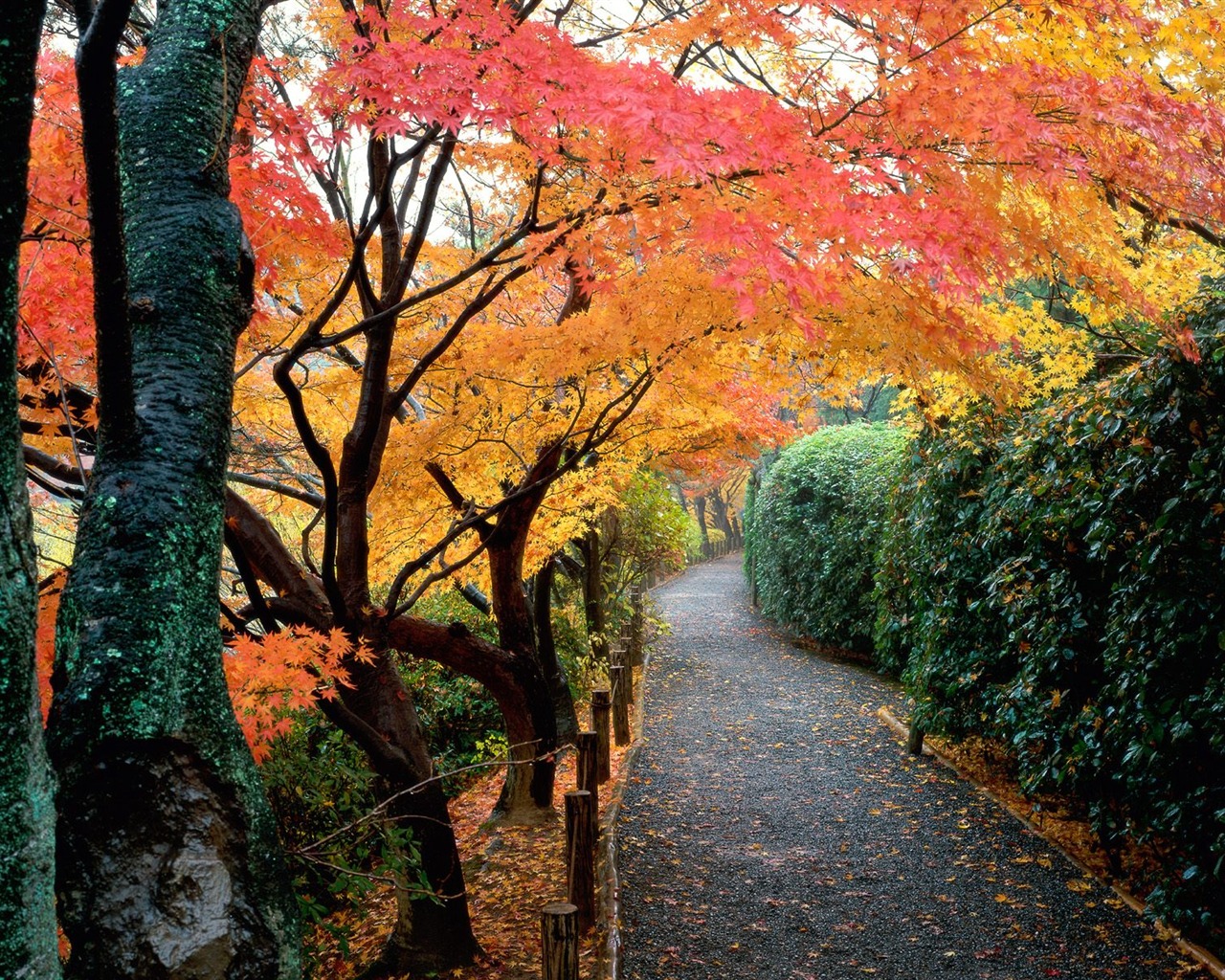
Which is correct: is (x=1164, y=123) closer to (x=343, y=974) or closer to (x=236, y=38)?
(x=236, y=38)

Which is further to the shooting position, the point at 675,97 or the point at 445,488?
the point at 445,488

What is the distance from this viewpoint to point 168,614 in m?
2.09

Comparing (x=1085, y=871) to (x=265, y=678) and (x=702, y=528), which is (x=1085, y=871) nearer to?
(x=265, y=678)

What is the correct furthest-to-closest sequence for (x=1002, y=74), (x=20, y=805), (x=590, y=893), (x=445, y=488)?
(x=445, y=488)
(x=590, y=893)
(x=1002, y=74)
(x=20, y=805)

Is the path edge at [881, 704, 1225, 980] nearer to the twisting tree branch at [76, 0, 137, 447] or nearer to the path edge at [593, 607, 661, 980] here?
the path edge at [593, 607, 661, 980]

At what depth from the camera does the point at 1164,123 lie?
4.09m

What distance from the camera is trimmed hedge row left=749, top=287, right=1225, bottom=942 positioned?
159 inches

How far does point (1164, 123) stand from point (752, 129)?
2114 mm

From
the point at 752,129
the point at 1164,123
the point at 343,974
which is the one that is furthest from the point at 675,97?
the point at 343,974

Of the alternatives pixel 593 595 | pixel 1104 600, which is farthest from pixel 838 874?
pixel 593 595

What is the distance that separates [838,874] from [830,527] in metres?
9.09

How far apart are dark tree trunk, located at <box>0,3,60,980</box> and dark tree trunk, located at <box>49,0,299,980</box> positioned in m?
0.30

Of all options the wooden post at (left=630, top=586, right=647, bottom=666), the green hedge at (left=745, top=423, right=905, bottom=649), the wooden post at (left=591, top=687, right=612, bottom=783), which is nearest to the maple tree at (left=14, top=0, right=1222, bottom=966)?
the wooden post at (left=591, top=687, right=612, bottom=783)

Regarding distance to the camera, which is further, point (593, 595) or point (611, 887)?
point (593, 595)
